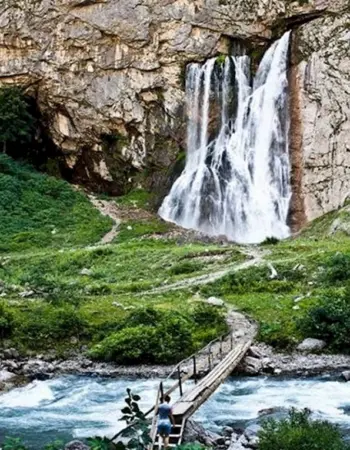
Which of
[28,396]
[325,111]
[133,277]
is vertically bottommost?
[28,396]

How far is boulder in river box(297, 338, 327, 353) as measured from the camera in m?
24.1

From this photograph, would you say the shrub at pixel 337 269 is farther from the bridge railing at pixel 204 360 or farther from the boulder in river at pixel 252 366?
the boulder in river at pixel 252 366

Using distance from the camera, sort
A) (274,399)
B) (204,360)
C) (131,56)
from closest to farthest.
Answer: (274,399), (204,360), (131,56)

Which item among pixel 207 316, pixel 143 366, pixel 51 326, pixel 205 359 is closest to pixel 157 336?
pixel 143 366

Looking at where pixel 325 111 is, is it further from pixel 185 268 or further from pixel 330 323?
pixel 330 323

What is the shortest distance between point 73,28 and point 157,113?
28.9ft

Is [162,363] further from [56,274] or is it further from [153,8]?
[153,8]

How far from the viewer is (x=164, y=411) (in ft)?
47.1

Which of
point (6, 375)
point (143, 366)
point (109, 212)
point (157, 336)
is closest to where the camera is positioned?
point (6, 375)

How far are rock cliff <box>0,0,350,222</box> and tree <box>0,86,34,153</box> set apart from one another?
1.19 metres

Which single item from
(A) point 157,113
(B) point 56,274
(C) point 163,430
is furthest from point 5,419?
(A) point 157,113

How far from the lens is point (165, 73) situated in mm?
53094

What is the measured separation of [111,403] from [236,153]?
32689 mm

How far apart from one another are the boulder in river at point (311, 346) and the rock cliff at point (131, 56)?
27387 millimetres
